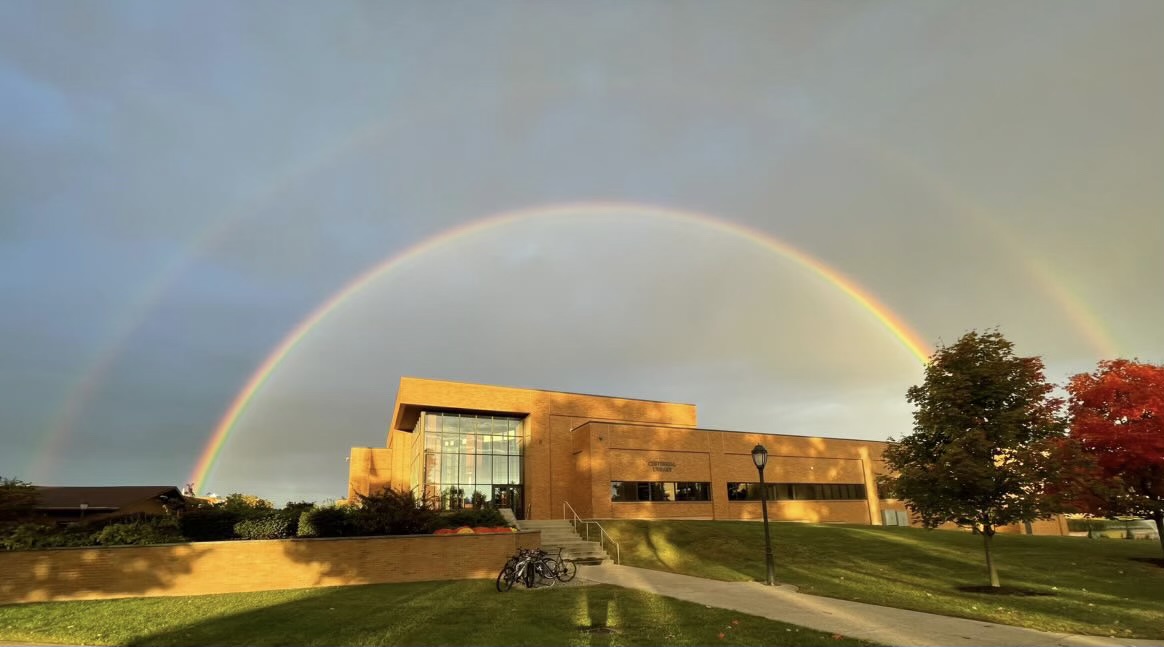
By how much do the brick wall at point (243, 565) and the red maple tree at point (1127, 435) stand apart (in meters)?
Result: 19.7

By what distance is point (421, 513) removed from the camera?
21031 mm

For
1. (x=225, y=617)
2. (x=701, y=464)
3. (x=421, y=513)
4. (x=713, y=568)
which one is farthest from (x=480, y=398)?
(x=225, y=617)

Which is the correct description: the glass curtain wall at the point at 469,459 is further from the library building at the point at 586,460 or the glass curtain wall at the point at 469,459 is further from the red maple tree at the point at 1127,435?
the red maple tree at the point at 1127,435

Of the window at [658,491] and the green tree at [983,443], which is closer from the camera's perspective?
the green tree at [983,443]

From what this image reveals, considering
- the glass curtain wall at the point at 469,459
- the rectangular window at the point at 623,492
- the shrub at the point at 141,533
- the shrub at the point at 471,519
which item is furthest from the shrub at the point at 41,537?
the rectangular window at the point at 623,492

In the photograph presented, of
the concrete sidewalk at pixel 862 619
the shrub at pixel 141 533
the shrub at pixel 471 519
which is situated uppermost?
the shrub at pixel 141 533

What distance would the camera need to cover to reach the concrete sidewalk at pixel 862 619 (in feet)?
30.2

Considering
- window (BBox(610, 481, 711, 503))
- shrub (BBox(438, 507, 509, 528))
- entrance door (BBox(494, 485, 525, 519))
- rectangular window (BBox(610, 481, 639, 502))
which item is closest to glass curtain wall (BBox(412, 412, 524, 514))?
entrance door (BBox(494, 485, 525, 519))

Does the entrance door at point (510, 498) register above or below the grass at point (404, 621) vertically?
above

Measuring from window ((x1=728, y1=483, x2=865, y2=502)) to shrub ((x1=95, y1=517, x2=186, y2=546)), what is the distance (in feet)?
110

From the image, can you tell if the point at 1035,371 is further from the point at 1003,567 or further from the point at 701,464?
the point at 701,464

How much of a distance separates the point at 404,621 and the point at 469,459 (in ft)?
95.0

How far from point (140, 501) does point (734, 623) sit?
2022 inches

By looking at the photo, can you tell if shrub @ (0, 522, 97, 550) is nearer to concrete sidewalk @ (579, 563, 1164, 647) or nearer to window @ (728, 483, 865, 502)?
concrete sidewalk @ (579, 563, 1164, 647)
